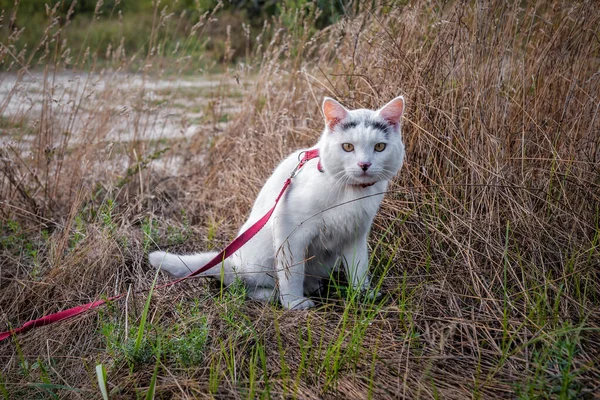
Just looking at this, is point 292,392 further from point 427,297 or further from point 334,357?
point 427,297

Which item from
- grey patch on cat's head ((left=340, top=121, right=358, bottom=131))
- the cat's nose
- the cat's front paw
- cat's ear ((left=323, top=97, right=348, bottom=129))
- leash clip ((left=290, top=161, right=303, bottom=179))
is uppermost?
cat's ear ((left=323, top=97, right=348, bottom=129))

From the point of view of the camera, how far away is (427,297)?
5.72 feet

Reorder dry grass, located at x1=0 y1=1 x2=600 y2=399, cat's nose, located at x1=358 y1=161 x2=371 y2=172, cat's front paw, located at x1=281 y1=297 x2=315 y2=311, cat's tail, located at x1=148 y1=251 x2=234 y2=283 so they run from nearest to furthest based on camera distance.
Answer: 1. dry grass, located at x1=0 y1=1 x2=600 y2=399
2. cat's nose, located at x1=358 y1=161 x2=371 y2=172
3. cat's front paw, located at x1=281 y1=297 x2=315 y2=311
4. cat's tail, located at x1=148 y1=251 x2=234 y2=283

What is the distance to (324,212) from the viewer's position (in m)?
1.80

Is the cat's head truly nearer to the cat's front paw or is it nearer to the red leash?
the red leash

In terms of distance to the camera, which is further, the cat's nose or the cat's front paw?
the cat's front paw

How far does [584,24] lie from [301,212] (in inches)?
58.9

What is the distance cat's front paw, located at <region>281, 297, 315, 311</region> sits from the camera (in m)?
1.84

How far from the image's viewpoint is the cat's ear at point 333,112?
1.71 meters

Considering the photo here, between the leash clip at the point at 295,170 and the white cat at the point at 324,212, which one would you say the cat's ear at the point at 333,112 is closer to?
the white cat at the point at 324,212

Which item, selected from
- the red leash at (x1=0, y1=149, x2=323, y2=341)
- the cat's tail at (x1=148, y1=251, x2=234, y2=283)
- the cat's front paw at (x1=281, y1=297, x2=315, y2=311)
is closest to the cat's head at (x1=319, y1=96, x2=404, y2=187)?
the red leash at (x1=0, y1=149, x2=323, y2=341)

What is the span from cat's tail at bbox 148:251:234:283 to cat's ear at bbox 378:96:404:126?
0.85 metres

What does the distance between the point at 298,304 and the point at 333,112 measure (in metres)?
0.73

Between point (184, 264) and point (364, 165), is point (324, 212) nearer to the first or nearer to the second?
point (364, 165)
